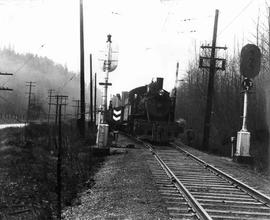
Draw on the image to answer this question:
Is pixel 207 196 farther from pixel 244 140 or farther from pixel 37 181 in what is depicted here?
pixel 244 140

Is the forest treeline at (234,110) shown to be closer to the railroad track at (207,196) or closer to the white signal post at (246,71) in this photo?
the white signal post at (246,71)

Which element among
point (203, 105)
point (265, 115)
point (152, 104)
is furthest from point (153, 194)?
point (203, 105)

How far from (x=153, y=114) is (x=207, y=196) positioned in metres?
14.9

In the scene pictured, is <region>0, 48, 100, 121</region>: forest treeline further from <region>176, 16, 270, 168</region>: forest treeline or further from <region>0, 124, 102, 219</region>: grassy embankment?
<region>0, 124, 102, 219</region>: grassy embankment

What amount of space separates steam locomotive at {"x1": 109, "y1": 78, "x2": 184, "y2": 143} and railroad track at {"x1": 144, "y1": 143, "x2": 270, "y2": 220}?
9113mm

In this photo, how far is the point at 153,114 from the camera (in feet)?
79.6

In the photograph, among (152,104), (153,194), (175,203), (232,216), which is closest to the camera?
(232,216)

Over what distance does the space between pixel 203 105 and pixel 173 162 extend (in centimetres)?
2516

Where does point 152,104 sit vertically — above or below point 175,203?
above

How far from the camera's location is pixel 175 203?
28.2 ft

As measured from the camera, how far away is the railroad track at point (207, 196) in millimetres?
→ 7887

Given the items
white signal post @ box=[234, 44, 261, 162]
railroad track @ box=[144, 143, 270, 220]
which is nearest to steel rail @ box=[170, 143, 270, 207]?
railroad track @ box=[144, 143, 270, 220]

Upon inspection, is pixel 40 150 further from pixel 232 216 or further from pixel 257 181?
pixel 232 216

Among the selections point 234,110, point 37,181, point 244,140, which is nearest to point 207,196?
point 37,181
